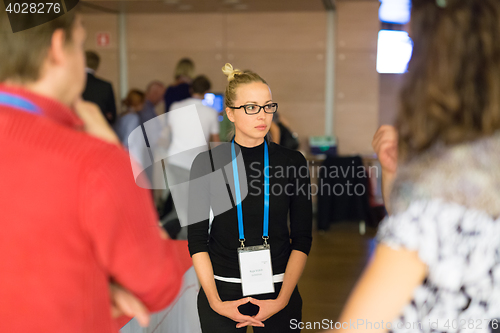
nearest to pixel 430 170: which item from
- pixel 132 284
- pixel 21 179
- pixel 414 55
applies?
pixel 414 55

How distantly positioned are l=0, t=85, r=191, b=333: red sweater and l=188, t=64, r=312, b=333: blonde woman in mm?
929

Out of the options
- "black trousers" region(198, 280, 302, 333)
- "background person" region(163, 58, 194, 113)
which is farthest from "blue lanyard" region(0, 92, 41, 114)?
"background person" region(163, 58, 194, 113)

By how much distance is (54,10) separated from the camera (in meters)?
0.79

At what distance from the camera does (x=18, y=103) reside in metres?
0.75

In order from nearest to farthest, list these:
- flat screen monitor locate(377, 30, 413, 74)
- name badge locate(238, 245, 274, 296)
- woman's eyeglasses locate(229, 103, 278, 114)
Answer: name badge locate(238, 245, 274, 296) → woman's eyeglasses locate(229, 103, 278, 114) → flat screen monitor locate(377, 30, 413, 74)

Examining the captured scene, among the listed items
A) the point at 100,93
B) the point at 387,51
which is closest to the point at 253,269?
the point at 100,93

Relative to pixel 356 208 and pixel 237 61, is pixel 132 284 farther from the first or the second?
pixel 237 61

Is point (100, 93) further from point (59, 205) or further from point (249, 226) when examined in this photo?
point (59, 205)

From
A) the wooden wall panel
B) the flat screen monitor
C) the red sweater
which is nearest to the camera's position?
the red sweater

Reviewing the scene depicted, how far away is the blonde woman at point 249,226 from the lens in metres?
1.70

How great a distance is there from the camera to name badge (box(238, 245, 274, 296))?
169cm

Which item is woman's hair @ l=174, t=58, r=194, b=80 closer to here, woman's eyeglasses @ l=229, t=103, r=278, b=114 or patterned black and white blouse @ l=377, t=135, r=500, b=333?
woman's eyeglasses @ l=229, t=103, r=278, b=114

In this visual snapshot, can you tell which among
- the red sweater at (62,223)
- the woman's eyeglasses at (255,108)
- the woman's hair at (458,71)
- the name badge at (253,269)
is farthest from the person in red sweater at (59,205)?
the woman's eyeglasses at (255,108)

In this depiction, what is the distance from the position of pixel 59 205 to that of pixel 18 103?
18 centimetres
